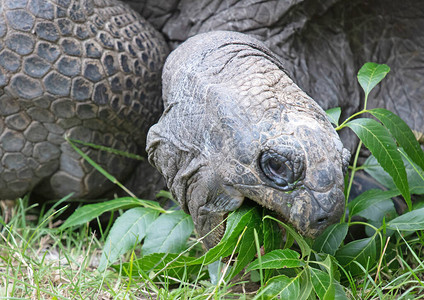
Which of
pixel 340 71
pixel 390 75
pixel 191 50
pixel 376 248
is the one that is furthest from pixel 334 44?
pixel 376 248

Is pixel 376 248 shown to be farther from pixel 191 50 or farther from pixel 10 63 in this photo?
pixel 10 63

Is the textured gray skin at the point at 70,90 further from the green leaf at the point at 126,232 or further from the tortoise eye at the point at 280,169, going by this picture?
the tortoise eye at the point at 280,169

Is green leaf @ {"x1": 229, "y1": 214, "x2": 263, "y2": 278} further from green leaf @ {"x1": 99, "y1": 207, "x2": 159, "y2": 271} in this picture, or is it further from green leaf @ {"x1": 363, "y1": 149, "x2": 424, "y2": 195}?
green leaf @ {"x1": 363, "y1": 149, "x2": 424, "y2": 195}

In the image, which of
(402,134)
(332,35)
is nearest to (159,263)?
(402,134)

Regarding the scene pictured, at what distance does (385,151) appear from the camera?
1.63 meters

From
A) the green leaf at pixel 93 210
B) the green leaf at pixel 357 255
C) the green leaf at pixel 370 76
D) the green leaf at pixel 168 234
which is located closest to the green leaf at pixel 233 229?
the green leaf at pixel 168 234

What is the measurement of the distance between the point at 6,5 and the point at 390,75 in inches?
64.1

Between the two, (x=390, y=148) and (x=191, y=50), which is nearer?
(x=390, y=148)

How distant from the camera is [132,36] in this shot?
7.29 ft

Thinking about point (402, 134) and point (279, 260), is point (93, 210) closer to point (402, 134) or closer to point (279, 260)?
point (279, 260)

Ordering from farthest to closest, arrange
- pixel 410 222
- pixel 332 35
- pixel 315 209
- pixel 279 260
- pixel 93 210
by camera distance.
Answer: pixel 332 35
pixel 93 210
pixel 410 222
pixel 279 260
pixel 315 209

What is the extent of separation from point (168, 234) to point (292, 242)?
0.40m

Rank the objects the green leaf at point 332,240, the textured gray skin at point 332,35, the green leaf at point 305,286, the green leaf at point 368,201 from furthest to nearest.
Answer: the textured gray skin at point 332,35, the green leaf at point 368,201, the green leaf at point 332,240, the green leaf at point 305,286

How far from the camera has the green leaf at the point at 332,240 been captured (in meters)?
1.69
